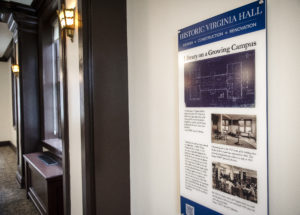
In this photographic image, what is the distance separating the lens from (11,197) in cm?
322

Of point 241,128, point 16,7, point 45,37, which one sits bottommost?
point 241,128

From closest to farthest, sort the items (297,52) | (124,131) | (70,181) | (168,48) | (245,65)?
(297,52) < (245,65) < (168,48) < (124,131) < (70,181)

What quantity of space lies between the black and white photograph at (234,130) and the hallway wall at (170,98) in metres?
0.08

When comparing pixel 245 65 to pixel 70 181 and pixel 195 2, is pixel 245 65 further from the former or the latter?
pixel 70 181

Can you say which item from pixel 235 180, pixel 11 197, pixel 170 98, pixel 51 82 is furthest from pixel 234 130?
pixel 11 197

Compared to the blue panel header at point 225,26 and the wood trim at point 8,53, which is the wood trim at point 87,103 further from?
the wood trim at point 8,53

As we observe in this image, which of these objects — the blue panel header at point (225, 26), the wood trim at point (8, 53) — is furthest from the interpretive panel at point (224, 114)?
the wood trim at point (8, 53)

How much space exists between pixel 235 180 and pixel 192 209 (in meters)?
0.35

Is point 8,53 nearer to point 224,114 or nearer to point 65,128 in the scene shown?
point 65,128

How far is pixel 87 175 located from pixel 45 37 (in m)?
2.96

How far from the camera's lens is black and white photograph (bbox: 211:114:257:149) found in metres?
0.88

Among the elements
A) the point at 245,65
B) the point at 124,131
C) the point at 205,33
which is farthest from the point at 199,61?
the point at 124,131

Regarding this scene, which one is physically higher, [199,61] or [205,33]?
[205,33]

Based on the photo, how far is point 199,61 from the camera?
3.55 feet
